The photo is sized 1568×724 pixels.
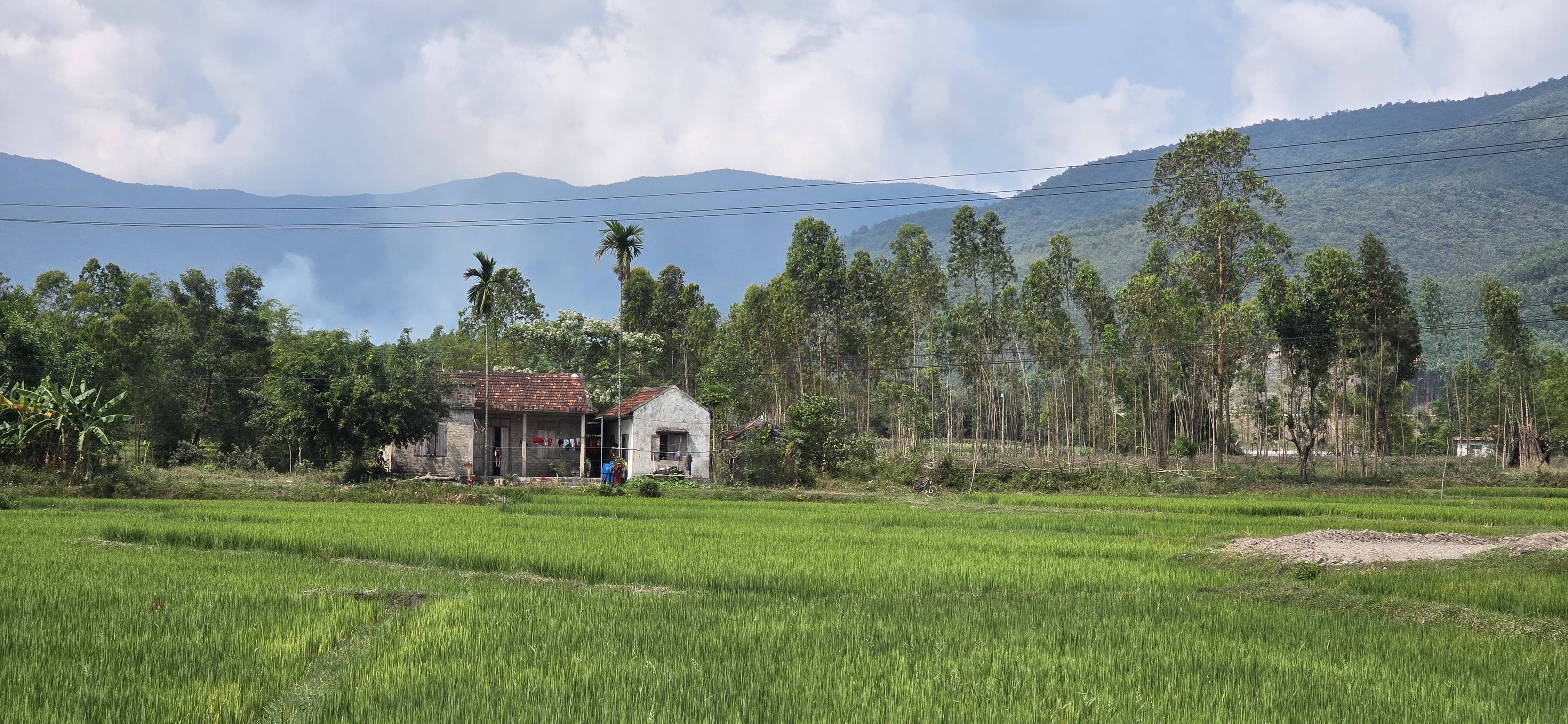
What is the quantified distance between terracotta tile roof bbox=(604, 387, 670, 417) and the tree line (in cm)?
85

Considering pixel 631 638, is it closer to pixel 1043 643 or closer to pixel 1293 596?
pixel 1043 643

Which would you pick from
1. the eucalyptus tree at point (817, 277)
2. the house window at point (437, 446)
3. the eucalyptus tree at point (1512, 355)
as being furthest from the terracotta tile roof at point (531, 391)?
the eucalyptus tree at point (1512, 355)

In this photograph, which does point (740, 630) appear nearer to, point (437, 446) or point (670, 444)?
point (670, 444)

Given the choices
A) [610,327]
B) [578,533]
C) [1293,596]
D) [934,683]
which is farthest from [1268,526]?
[610,327]

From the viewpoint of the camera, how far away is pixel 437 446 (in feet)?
122

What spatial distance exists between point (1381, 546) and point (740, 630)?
1133cm

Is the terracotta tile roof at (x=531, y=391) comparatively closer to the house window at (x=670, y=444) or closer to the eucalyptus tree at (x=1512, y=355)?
the house window at (x=670, y=444)

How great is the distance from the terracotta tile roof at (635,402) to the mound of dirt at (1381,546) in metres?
25.4

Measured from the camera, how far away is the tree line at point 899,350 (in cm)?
3322

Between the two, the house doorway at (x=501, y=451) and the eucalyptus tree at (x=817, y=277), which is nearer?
the house doorway at (x=501, y=451)

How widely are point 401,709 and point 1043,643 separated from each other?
178 inches

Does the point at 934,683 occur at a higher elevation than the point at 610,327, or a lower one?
lower

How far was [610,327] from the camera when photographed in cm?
5534

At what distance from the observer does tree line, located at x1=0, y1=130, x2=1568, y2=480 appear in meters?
33.2
